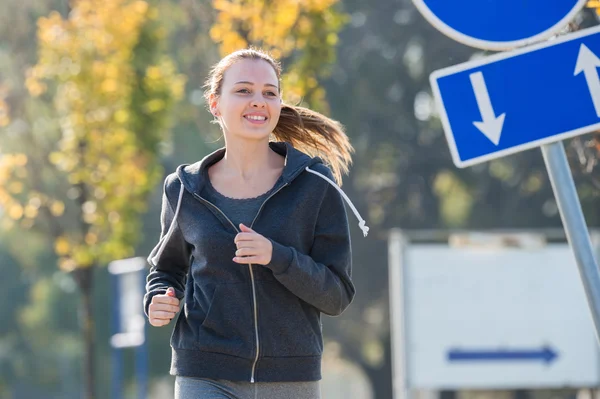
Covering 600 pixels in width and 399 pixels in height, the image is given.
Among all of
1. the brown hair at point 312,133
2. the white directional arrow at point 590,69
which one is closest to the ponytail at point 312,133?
the brown hair at point 312,133

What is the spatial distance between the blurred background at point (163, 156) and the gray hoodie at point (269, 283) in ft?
4.35

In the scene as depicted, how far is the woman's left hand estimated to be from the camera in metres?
3.90

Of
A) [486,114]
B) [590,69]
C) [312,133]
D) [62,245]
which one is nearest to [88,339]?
[62,245]

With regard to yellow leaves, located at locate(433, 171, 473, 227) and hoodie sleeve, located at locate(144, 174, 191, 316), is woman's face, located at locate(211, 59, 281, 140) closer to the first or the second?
hoodie sleeve, located at locate(144, 174, 191, 316)

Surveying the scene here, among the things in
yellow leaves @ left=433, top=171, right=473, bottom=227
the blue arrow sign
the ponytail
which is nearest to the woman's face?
the ponytail

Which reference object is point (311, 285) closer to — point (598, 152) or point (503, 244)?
point (598, 152)

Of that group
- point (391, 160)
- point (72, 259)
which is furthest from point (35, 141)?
point (391, 160)

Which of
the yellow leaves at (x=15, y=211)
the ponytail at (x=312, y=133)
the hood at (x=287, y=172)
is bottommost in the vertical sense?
the hood at (x=287, y=172)

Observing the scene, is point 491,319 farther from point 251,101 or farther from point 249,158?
point 251,101

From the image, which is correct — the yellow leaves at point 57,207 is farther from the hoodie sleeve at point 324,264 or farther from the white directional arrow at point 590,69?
the white directional arrow at point 590,69

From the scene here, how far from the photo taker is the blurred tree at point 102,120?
14.1 m

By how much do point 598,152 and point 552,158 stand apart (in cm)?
233

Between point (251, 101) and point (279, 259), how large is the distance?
0.62m

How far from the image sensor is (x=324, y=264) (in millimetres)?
4238
